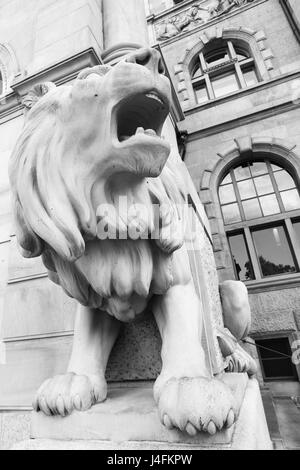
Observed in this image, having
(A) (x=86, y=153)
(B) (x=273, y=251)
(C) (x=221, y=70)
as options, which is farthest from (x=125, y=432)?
(C) (x=221, y=70)

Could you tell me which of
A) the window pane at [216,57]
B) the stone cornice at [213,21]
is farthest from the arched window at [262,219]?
the stone cornice at [213,21]

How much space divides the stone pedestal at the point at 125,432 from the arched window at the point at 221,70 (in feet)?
26.5

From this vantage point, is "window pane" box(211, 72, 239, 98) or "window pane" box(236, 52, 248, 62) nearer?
"window pane" box(211, 72, 239, 98)

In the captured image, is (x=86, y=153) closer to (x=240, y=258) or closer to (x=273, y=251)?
(x=240, y=258)

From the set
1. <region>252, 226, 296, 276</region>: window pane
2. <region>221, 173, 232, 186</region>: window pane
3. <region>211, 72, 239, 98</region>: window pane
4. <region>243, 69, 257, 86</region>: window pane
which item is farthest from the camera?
<region>211, 72, 239, 98</region>: window pane

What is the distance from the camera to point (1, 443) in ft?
5.18

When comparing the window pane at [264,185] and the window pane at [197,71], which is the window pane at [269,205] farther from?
the window pane at [197,71]

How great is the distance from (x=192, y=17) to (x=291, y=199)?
694 centimetres

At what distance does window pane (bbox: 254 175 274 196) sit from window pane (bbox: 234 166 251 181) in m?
0.27

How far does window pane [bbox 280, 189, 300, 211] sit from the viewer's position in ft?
19.9

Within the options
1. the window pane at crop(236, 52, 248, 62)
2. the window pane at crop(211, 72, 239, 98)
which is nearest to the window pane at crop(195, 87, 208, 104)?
the window pane at crop(211, 72, 239, 98)

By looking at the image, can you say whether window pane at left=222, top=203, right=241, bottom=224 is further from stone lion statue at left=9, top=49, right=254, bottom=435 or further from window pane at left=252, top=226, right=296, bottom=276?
stone lion statue at left=9, top=49, right=254, bottom=435

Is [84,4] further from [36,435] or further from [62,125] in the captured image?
[36,435]

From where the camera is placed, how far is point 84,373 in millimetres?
967
